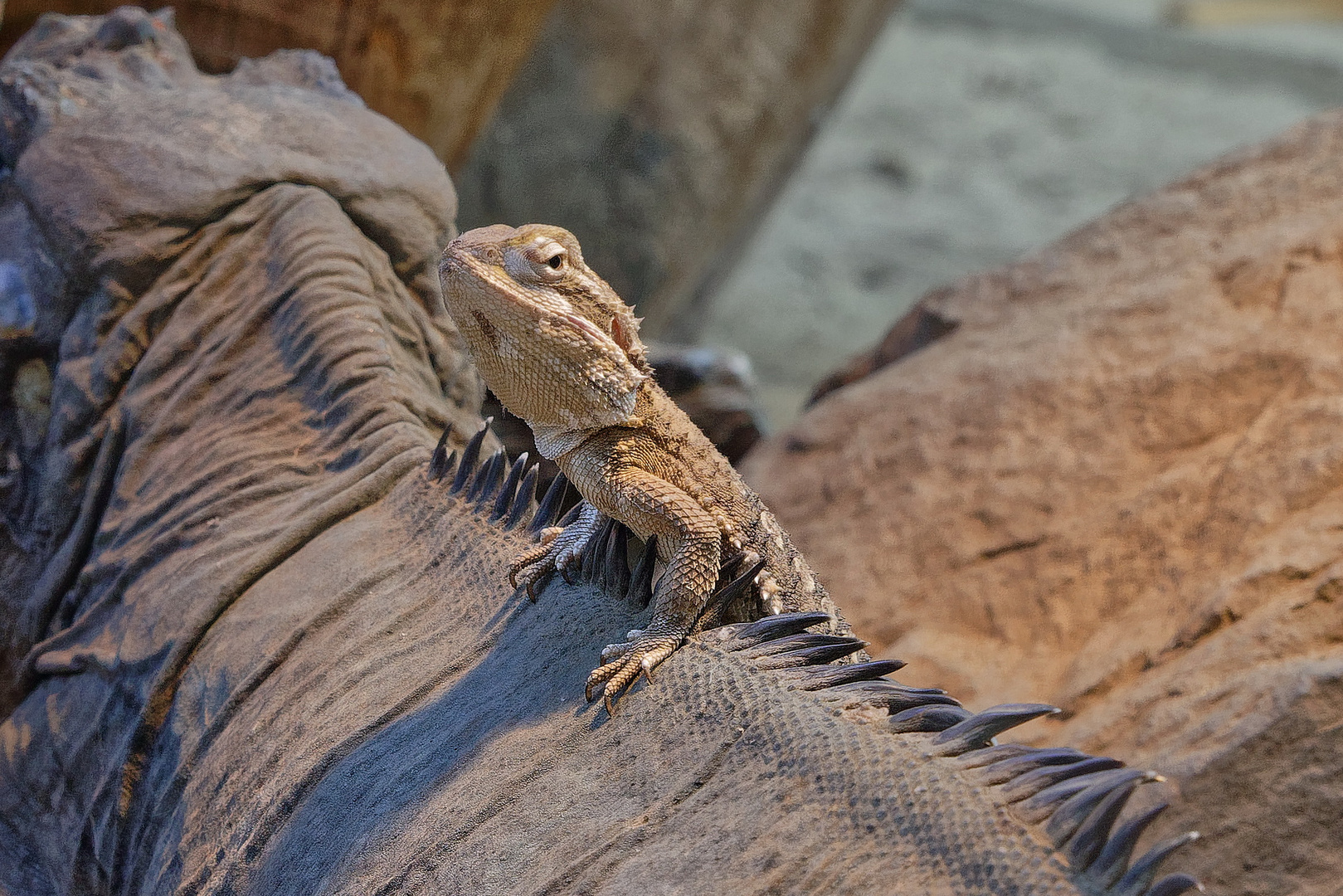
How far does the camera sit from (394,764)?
217 centimetres

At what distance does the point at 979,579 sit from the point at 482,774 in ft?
8.55

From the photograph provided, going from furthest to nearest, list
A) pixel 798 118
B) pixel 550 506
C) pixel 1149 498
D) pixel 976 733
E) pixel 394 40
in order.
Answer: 1. pixel 798 118
2. pixel 394 40
3. pixel 1149 498
4. pixel 550 506
5. pixel 976 733

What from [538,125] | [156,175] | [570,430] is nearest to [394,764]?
[570,430]

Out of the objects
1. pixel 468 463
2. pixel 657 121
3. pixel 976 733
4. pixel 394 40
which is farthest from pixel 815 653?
pixel 657 121

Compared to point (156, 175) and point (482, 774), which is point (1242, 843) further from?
point (156, 175)

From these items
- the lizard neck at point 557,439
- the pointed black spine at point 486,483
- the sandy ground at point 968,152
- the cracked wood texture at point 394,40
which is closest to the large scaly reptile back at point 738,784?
the lizard neck at point 557,439

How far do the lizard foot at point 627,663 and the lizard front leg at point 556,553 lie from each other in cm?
31

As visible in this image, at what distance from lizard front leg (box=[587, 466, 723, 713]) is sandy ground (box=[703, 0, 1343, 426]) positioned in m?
6.13

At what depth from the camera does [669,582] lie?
1.99m

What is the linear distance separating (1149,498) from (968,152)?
29.2ft

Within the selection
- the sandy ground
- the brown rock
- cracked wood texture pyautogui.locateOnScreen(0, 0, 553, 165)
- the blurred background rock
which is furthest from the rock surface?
the sandy ground

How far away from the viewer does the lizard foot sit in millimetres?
1944

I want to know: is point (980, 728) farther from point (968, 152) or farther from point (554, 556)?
point (968, 152)

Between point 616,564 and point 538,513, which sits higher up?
point 616,564
